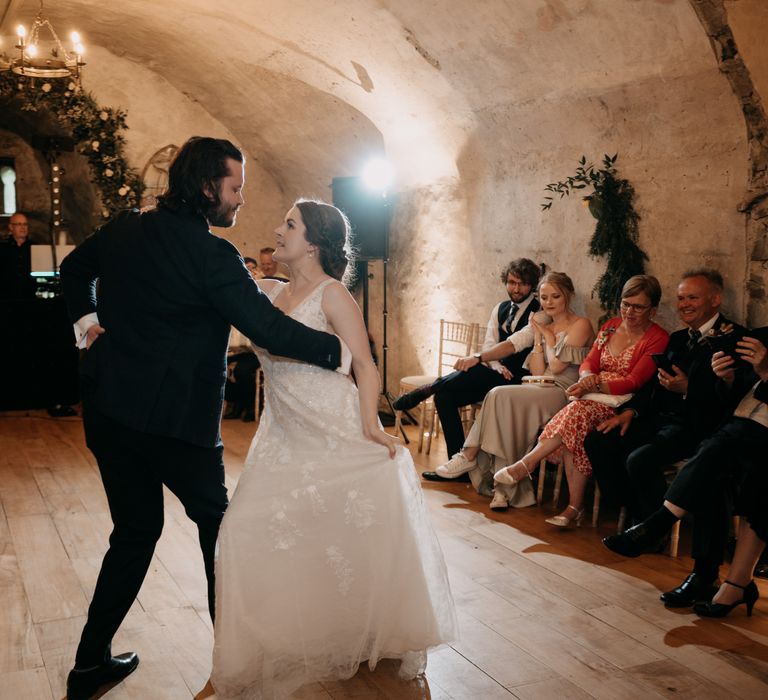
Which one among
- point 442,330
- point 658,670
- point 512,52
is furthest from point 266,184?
point 658,670

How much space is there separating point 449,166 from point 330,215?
4176mm

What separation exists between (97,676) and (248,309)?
4.20 ft

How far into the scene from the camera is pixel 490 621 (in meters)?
3.23

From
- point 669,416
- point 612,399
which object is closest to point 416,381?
point 612,399

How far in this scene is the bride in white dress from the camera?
8.29ft

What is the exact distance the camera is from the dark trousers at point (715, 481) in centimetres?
349

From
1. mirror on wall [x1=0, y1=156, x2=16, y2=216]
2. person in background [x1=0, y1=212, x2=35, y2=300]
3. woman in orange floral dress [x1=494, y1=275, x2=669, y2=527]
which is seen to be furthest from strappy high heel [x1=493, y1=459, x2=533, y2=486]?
mirror on wall [x1=0, y1=156, x2=16, y2=216]

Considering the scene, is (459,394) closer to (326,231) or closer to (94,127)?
(326,231)

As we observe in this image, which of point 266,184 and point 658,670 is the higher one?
point 266,184

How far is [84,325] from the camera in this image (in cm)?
251

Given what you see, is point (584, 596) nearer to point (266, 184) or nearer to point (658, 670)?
point (658, 670)

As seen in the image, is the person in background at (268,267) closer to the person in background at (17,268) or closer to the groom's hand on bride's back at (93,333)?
the person in background at (17,268)

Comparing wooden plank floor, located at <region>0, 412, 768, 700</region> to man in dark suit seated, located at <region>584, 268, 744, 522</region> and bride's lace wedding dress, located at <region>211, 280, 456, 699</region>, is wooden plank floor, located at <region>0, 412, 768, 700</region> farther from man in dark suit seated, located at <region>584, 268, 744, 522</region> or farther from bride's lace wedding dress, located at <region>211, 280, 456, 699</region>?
man in dark suit seated, located at <region>584, 268, 744, 522</region>

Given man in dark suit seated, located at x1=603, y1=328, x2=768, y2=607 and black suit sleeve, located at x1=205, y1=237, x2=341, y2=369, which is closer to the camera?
black suit sleeve, located at x1=205, y1=237, x2=341, y2=369
